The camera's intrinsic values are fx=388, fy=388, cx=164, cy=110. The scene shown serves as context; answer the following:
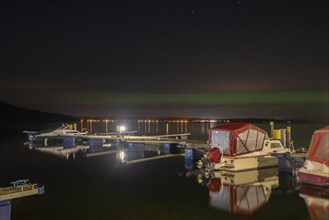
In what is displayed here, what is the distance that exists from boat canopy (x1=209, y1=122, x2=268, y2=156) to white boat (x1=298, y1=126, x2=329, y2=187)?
23.9 ft

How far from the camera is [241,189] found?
33.4 meters

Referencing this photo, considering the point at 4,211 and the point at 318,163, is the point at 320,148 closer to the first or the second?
the point at 318,163

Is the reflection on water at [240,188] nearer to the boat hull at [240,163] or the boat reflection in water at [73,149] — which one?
the boat hull at [240,163]

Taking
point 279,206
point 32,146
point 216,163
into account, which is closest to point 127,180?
point 216,163

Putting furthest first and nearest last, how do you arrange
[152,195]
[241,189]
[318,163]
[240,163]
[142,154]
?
[142,154]
[240,163]
[241,189]
[152,195]
[318,163]

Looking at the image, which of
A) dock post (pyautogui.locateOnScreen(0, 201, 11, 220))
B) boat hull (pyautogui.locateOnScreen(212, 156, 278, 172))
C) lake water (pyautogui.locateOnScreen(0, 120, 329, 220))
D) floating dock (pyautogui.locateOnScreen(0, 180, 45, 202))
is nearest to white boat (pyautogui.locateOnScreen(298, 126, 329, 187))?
lake water (pyautogui.locateOnScreen(0, 120, 329, 220))

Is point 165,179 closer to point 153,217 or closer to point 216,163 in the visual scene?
point 216,163

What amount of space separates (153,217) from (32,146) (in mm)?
58160

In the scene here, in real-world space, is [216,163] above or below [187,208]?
above

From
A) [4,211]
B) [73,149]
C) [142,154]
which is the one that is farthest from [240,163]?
[73,149]

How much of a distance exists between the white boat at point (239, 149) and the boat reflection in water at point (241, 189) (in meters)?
0.82

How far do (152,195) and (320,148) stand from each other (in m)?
14.3

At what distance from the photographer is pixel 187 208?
2811cm

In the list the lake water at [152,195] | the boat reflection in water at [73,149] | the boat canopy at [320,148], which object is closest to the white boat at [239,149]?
the lake water at [152,195]
